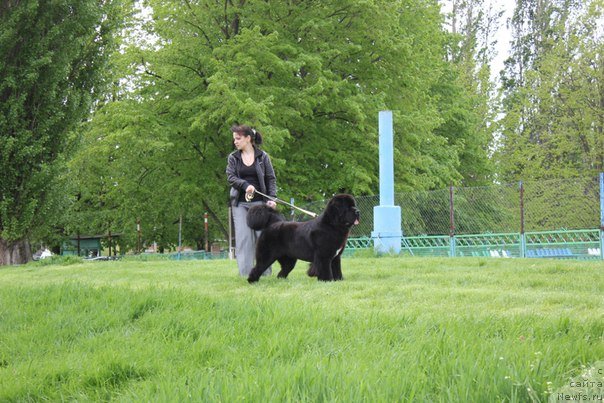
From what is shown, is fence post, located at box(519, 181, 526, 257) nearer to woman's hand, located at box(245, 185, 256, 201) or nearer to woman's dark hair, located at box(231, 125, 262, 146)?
woman's dark hair, located at box(231, 125, 262, 146)

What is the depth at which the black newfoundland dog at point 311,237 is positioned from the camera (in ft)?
22.4

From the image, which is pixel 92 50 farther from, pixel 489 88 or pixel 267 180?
pixel 489 88

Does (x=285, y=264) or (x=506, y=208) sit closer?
(x=285, y=264)

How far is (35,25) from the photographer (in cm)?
1224

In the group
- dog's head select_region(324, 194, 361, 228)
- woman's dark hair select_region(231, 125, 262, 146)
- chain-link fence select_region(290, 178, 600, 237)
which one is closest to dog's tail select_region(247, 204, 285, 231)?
dog's head select_region(324, 194, 361, 228)

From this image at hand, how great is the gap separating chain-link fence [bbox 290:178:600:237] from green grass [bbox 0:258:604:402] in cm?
798

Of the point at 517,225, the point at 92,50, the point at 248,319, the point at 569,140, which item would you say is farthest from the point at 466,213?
the point at 569,140

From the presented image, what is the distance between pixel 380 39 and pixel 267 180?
13.2 meters

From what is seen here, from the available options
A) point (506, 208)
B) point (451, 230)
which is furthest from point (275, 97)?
point (506, 208)

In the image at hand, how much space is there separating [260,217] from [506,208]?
29.9ft

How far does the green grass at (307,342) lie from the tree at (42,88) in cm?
793

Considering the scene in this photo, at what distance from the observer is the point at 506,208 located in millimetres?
14375

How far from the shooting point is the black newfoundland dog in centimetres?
684

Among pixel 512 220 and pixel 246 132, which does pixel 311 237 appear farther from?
pixel 512 220
